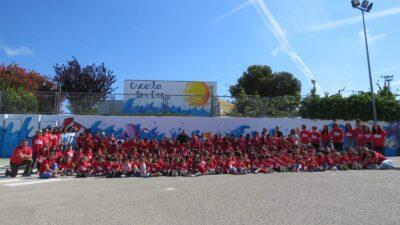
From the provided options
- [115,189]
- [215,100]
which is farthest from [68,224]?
[215,100]

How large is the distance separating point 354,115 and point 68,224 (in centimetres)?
2198

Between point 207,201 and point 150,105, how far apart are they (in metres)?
17.5

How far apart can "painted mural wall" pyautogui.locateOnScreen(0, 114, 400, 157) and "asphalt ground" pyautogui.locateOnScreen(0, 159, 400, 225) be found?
10.9m

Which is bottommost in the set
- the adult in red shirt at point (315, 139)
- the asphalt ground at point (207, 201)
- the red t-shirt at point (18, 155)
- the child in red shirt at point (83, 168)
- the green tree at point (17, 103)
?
the asphalt ground at point (207, 201)

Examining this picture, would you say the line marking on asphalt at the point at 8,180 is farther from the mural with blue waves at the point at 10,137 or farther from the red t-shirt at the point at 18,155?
the mural with blue waves at the point at 10,137

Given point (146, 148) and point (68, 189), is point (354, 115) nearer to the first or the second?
point (146, 148)

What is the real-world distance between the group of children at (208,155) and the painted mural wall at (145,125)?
405 cm

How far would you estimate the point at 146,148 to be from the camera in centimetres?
1948

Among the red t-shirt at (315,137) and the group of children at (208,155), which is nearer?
the group of children at (208,155)

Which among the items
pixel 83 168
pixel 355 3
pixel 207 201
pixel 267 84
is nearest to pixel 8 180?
pixel 83 168

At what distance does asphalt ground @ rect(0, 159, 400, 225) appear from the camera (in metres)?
7.88

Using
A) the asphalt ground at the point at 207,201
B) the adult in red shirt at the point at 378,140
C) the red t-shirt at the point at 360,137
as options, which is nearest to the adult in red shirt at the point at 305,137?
the red t-shirt at the point at 360,137

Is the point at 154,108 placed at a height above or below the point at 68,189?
above

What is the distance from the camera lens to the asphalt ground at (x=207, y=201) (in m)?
7.88
